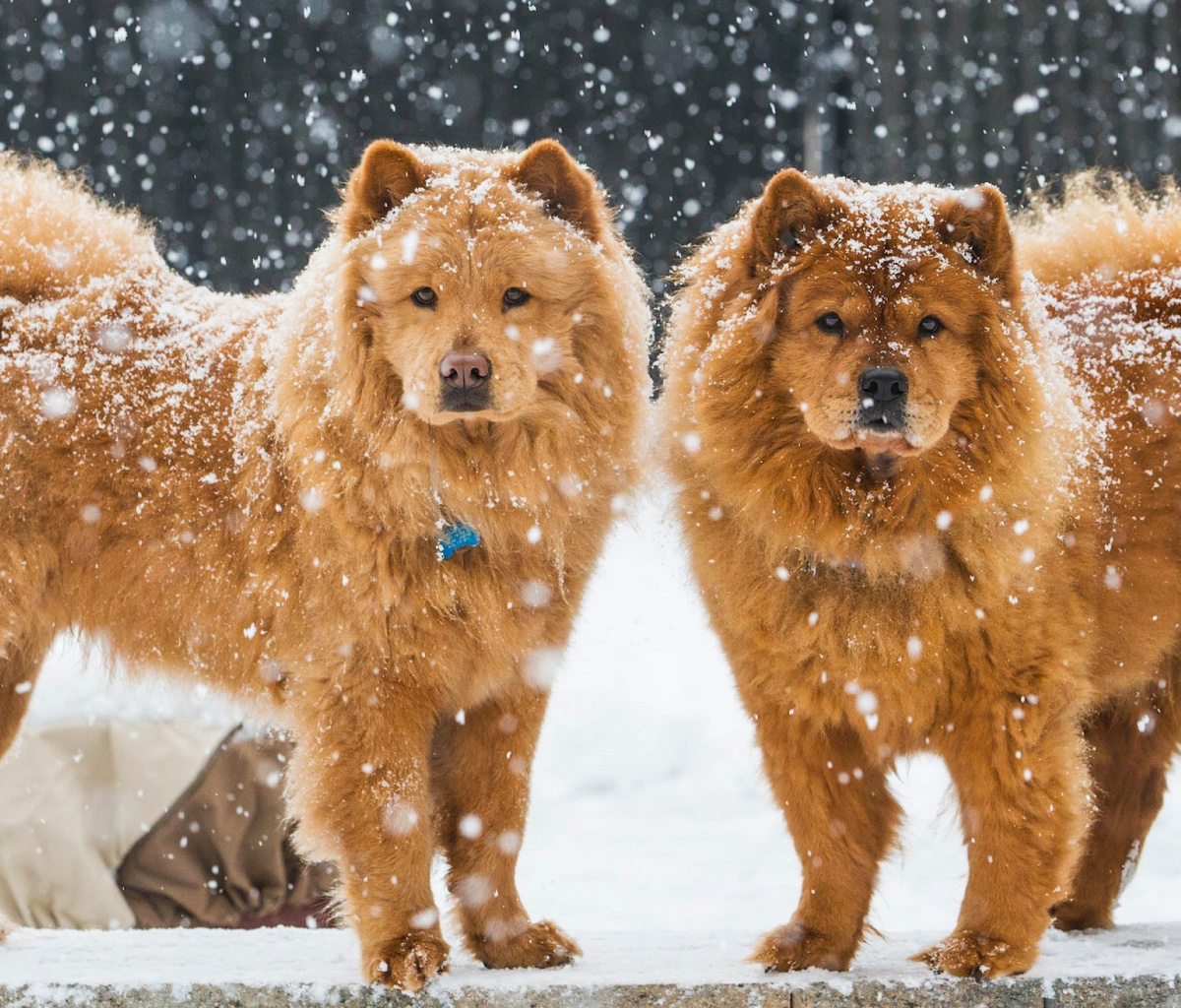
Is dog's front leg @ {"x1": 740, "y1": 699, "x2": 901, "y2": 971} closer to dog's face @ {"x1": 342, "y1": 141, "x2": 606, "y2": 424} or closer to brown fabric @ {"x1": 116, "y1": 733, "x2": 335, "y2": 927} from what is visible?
dog's face @ {"x1": 342, "y1": 141, "x2": 606, "y2": 424}

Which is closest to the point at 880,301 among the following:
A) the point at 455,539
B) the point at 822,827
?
the point at 455,539

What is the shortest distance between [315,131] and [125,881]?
4.81 m

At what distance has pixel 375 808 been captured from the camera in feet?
9.54

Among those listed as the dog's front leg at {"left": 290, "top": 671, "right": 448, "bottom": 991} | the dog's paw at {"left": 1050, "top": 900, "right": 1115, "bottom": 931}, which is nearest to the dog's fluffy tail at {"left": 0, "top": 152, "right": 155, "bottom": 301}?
the dog's front leg at {"left": 290, "top": 671, "right": 448, "bottom": 991}

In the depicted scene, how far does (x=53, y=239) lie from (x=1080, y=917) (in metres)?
3.69

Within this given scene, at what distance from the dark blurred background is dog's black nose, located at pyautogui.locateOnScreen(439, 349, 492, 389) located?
4.97 meters

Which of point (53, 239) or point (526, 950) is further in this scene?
point (53, 239)

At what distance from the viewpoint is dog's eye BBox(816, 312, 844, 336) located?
278 cm

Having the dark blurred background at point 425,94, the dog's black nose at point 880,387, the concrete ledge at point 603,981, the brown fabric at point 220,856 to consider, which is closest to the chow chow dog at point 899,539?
the dog's black nose at point 880,387

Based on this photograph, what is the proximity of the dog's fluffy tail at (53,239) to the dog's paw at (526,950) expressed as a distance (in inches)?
87.6

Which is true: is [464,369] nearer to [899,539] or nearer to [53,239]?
[899,539]

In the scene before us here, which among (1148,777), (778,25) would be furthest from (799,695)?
(778,25)

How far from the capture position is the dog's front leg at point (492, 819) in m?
3.12

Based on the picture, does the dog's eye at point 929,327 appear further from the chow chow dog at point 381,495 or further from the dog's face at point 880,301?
the chow chow dog at point 381,495
